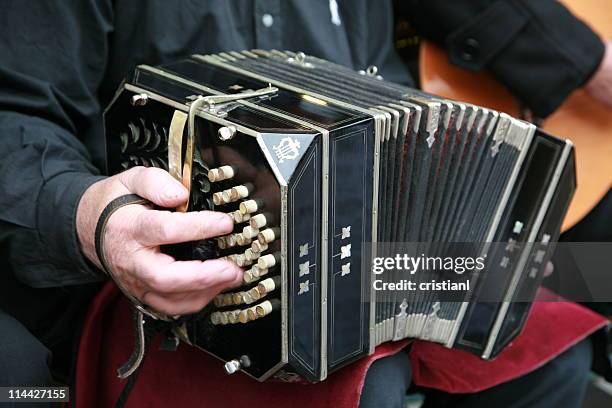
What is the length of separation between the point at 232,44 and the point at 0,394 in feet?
1.85

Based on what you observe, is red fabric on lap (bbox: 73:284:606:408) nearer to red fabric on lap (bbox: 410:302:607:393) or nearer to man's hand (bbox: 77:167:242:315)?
red fabric on lap (bbox: 410:302:607:393)

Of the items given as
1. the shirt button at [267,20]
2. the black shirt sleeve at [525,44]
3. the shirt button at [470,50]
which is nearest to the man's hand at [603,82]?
the black shirt sleeve at [525,44]

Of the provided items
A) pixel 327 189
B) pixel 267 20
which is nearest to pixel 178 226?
pixel 327 189

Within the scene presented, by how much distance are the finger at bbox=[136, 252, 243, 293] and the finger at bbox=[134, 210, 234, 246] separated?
0.02 meters

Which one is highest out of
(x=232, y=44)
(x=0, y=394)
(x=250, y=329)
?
(x=232, y=44)

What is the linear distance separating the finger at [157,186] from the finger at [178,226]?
2cm

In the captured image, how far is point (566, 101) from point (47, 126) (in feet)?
3.19

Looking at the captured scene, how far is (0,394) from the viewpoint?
0.95 meters

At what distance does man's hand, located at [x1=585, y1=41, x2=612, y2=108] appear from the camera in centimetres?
144

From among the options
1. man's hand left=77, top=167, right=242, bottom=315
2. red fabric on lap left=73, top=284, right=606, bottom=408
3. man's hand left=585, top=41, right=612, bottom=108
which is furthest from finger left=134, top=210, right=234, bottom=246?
man's hand left=585, top=41, right=612, bottom=108

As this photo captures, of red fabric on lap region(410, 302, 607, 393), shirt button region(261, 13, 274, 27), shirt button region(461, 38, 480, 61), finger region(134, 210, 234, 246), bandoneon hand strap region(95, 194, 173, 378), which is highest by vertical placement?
shirt button region(261, 13, 274, 27)

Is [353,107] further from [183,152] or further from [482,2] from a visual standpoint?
[482,2]

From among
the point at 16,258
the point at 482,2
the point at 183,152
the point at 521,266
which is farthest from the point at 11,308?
the point at 482,2

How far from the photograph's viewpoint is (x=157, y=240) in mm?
826
